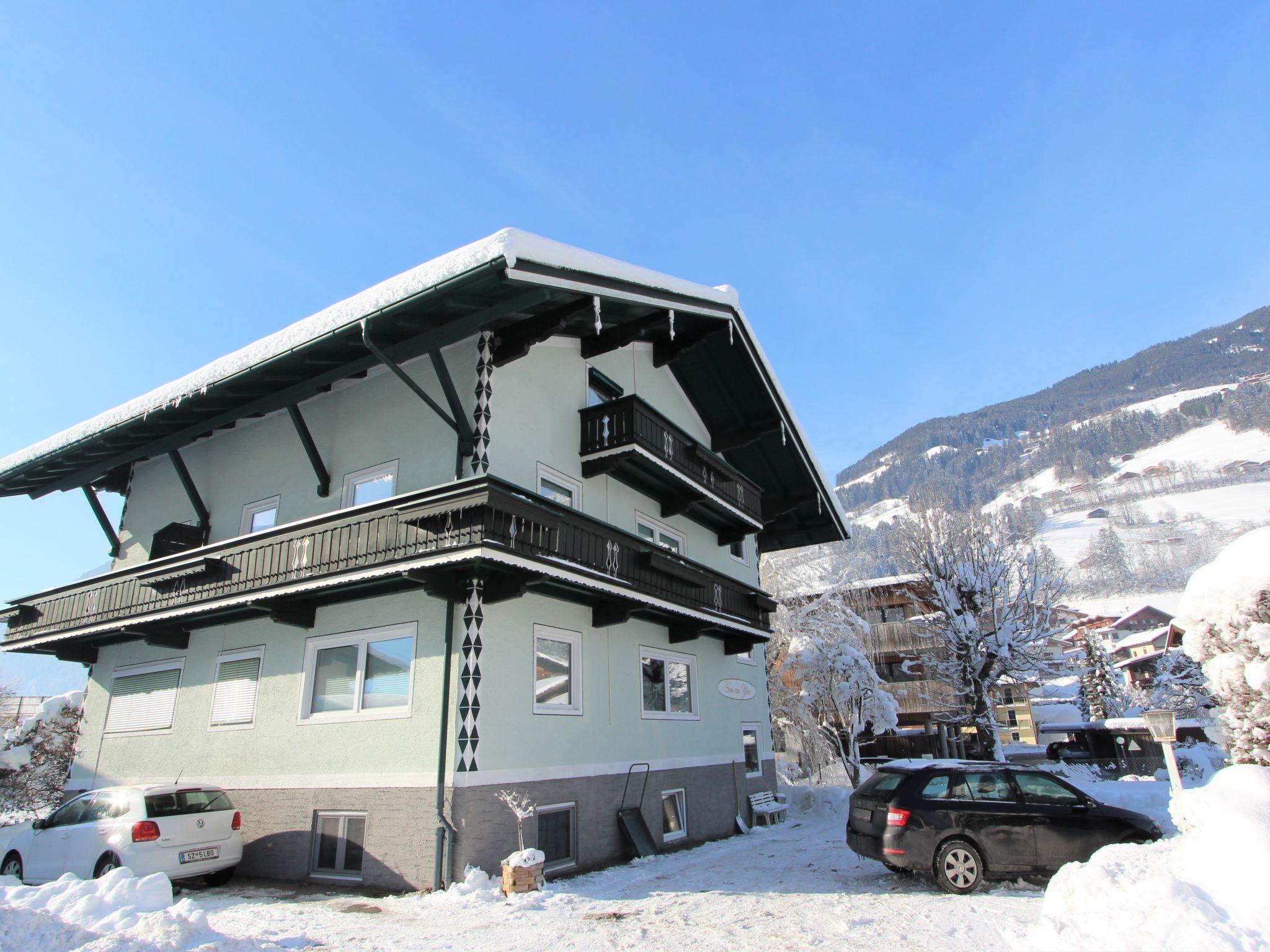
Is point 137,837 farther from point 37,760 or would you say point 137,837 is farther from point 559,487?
point 37,760

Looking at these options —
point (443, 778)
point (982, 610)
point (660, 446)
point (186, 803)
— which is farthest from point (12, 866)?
point (982, 610)

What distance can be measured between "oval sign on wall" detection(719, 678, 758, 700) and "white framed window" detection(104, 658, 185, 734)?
11.9 metres

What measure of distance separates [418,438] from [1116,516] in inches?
8348

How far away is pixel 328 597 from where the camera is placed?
43.5 ft

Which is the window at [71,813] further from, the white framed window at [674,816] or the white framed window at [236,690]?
the white framed window at [674,816]

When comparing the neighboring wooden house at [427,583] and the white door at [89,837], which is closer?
the white door at [89,837]

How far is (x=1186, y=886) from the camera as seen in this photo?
19.9 feet

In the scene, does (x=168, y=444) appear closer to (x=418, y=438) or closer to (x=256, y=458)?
(x=256, y=458)

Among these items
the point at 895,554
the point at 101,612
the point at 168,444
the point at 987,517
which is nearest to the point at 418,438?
the point at 168,444

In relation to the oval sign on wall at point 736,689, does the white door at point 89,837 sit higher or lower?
lower

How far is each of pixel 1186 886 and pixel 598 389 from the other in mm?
13167

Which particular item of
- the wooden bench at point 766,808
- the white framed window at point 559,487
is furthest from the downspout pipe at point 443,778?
the wooden bench at point 766,808

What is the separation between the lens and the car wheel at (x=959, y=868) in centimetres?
996

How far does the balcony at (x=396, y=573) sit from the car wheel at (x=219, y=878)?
3.95m
